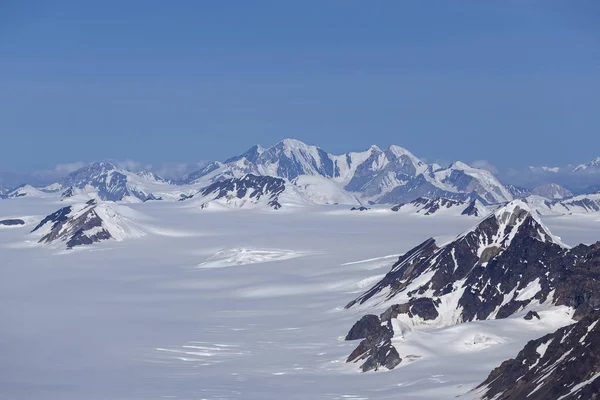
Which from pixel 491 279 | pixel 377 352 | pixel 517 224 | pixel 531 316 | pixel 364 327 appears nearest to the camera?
pixel 377 352

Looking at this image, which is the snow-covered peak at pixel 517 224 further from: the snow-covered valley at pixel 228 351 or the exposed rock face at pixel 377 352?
the exposed rock face at pixel 377 352

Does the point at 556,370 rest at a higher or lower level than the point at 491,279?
lower

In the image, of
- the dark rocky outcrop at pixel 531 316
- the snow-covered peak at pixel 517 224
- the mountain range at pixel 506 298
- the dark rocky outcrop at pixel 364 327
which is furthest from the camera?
the snow-covered peak at pixel 517 224

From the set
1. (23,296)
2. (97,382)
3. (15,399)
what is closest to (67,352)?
(97,382)

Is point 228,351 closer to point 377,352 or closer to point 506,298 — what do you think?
point 377,352

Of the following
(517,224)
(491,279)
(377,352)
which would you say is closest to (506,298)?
(491,279)

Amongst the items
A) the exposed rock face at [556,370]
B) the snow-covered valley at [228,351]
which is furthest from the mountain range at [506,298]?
the snow-covered valley at [228,351]

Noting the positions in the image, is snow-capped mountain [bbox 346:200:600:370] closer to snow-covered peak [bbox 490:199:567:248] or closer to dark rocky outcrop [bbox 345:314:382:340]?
snow-covered peak [bbox 490:199:567:248]

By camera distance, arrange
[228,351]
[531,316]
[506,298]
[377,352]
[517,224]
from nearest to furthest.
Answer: [377,352] → [531,316] → [228,351] → [506,298] → [517,224]
